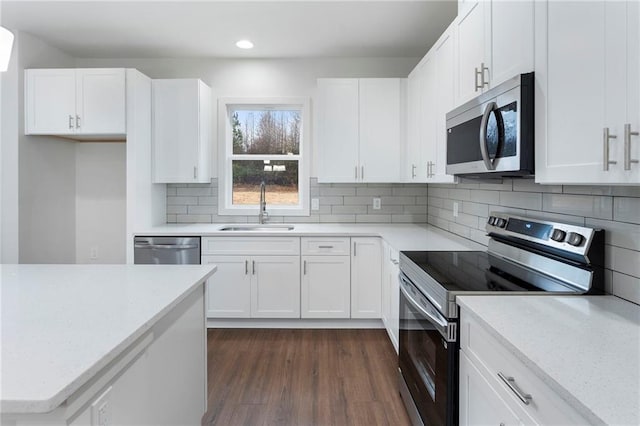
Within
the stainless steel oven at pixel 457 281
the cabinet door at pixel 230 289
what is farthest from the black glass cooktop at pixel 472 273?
the cabinet door at pixel 230 289

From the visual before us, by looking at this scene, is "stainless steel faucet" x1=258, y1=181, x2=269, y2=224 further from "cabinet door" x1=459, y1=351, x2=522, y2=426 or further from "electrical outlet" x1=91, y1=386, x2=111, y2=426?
"electrical outlet" x1=91, y1=386, x2=111, y2=426

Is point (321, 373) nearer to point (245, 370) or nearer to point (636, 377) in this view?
point (245, 370)

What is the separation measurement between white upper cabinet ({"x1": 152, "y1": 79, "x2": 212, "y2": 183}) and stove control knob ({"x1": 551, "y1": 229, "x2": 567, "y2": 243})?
295 cm

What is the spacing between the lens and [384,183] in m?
3.94

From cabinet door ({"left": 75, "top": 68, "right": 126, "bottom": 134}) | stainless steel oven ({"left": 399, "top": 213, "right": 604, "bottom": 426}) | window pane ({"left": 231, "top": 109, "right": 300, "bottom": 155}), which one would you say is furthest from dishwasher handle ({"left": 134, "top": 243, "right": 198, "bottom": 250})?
stainless steel oven ({"left": 399, "top": 213, "right": 604, "bottom": 426})

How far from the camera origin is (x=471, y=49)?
6.76 ft

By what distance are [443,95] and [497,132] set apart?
973 mm

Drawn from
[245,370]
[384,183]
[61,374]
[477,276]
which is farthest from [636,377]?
[384,183]

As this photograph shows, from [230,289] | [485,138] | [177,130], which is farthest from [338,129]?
[485,138]

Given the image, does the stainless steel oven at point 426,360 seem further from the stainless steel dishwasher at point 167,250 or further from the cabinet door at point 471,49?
the stainless steel dishwasher at point 167,250

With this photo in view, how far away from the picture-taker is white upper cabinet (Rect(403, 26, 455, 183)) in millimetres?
2469

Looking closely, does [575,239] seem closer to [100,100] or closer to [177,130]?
[177,130]

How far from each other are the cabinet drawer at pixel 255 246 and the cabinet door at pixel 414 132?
1.15 meters

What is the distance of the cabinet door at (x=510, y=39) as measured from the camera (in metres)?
1.50
